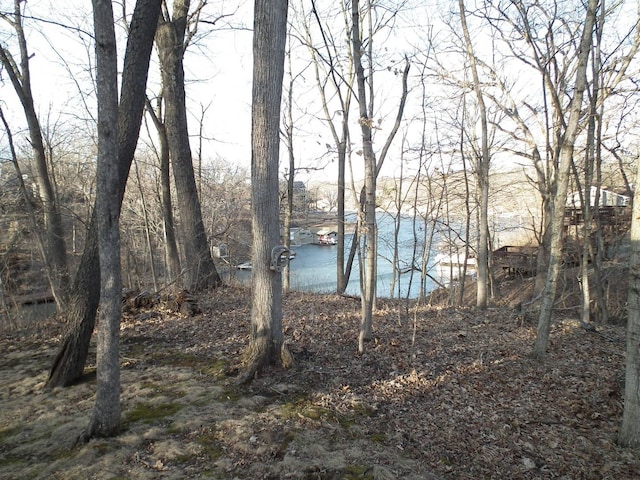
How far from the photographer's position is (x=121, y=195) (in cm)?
407

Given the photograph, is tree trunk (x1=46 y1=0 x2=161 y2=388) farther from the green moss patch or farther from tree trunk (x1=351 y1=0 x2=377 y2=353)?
tree trunk (x1=351 y1=0 x2=377 y2=353)

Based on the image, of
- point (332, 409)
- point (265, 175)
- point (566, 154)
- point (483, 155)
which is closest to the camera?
point (332, 409)

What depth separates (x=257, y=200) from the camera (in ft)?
14.0

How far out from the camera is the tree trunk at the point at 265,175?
4.16 metres

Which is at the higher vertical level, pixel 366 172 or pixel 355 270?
pixel 366 172

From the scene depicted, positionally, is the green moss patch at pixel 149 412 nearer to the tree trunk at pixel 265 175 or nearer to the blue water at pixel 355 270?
the tree trunk at pixel 265 175

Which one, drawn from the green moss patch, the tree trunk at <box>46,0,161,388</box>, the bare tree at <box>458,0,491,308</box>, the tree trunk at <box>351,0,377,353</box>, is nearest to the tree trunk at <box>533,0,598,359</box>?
the tree trunk at <box>351,0,377,353</box>

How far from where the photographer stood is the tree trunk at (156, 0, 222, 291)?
28.9 ft

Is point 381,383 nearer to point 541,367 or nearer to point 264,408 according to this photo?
point 264,408

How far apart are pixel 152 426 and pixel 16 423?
1.32 meters

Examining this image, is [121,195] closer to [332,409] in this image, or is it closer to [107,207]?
[107,207]

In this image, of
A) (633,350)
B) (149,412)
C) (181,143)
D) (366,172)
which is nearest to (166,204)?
(181,143)

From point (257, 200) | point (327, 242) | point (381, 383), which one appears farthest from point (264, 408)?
point (327, 242)

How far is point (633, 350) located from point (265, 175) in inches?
148
